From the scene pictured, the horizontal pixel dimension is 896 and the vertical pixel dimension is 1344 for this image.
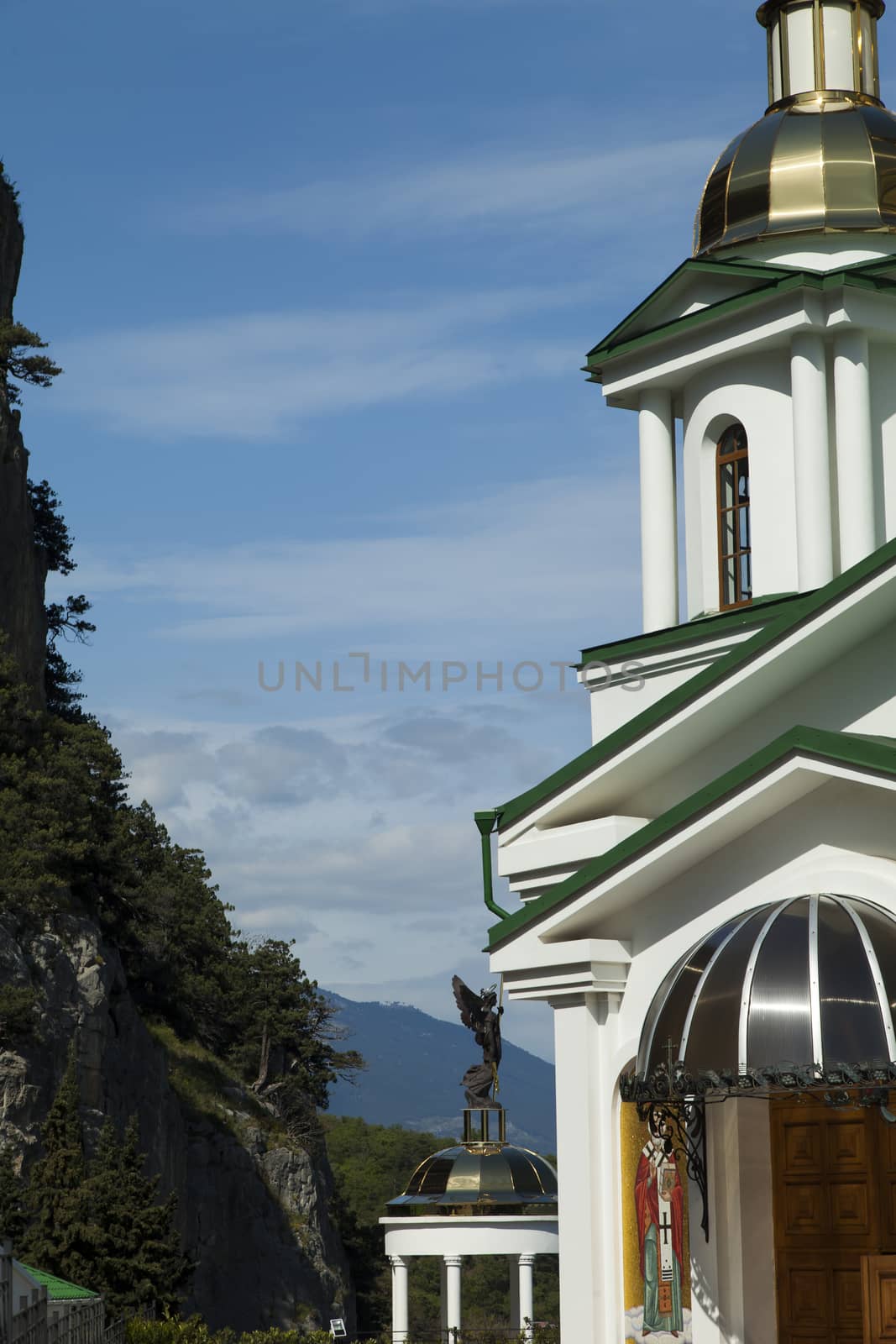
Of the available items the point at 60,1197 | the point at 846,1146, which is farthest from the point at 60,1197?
the point at 846,1146

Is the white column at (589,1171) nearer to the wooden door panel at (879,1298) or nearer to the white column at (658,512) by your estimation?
the wooden door panel at (879,1298)

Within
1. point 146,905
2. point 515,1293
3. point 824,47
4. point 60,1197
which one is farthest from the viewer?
point 146,905

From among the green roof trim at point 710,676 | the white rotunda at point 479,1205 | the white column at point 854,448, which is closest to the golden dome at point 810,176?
the white column at point 854,448

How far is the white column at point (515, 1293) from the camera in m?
24.1

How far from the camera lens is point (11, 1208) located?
32.3 m

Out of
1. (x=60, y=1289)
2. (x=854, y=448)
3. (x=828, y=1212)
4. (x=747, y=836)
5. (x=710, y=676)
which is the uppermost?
(x=854, y=448)

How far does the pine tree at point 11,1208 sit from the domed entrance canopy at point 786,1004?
2049 cm

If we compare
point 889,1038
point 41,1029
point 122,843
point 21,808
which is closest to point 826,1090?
point 889,1038

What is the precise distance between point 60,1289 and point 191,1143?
2581 cm

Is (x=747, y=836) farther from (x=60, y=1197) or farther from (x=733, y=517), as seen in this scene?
(x=60, y=1197)

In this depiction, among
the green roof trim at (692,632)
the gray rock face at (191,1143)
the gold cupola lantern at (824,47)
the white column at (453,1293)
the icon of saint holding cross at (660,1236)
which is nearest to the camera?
the icon of saint holding cross at (660,1236)

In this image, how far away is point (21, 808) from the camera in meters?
50.0

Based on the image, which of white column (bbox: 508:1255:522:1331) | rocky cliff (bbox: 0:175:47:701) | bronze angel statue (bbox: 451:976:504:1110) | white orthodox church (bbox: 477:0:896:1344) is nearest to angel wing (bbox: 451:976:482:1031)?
bronze angel statue (bbox: 451:976:504:1110)

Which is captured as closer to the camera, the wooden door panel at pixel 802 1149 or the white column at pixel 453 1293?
the wooden door panel at pixel 802 1149
